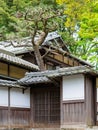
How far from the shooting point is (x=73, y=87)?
15.9 m

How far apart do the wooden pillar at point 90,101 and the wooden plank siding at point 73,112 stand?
0.82ft

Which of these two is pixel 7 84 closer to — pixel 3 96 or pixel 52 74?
pixel 3 96

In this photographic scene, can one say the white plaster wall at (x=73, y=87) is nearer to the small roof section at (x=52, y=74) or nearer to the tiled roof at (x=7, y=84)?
the small roof section at (x=52, y=74)

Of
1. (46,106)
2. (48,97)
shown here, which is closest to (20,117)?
(46,106)

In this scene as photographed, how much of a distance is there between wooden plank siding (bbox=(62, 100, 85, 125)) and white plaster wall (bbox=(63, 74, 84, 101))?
0.98ft

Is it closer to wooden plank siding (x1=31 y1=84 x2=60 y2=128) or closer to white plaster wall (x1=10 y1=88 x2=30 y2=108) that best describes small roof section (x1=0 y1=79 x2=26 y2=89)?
white plaster wall (x1=10 y1=88 x2=30 y2=108)

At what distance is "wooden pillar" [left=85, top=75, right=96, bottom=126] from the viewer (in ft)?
49.7

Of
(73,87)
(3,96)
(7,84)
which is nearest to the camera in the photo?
(73,87)

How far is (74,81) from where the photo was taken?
52.2 ft

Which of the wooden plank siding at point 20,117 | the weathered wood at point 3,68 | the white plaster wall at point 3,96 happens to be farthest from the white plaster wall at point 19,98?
the weathered wood at point 3,68

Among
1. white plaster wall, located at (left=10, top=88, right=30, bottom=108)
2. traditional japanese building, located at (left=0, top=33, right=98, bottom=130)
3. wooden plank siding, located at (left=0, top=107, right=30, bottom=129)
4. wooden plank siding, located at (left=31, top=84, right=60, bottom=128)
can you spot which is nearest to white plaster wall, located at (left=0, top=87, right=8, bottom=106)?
traditional japanese building, located at (left=0, top=33, right=98, bottom=130)

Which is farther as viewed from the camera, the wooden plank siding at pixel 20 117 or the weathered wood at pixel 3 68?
the weathered wood at pixel 3 68

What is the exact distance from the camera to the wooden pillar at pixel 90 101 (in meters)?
15.2

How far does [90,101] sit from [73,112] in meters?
1.05
